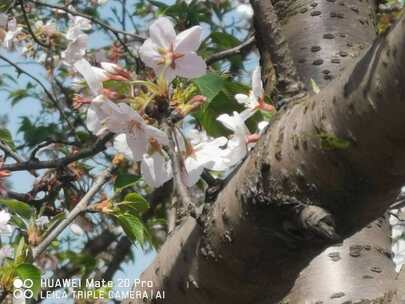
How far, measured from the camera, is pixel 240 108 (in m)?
1.42

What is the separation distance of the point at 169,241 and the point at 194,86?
1.00 feet

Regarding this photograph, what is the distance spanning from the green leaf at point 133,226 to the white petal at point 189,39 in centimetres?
64

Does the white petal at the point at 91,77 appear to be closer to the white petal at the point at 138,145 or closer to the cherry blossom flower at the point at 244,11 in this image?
the white petal at the point at 138,145

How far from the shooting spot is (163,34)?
1098 millimetres

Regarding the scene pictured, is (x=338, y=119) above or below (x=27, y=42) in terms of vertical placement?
below

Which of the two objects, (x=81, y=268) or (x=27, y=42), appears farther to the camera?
(x=27, y=42)

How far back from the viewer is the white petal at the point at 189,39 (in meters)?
1.10

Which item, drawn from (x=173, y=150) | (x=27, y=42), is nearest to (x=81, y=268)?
(x=27, y=42)

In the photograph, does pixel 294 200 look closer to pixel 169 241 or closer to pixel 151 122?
pixel 169 241

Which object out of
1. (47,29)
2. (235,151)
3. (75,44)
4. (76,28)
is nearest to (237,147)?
(235,151)

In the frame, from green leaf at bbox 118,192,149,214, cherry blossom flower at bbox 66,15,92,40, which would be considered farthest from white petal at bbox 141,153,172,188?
cherry blossom flower at bbox 66,15,92,40

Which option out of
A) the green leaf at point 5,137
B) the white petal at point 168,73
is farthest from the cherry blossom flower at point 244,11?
the white petal at point 168,73

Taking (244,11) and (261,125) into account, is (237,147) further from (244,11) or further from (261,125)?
(244,11)

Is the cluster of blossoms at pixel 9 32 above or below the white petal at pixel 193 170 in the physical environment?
above
